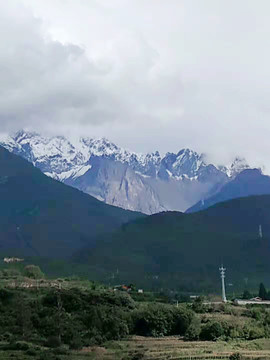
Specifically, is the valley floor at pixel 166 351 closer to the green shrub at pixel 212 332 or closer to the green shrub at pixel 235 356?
the green shrub at pixel 235 356

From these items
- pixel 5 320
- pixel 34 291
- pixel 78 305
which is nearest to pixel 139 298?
pixel 34 291

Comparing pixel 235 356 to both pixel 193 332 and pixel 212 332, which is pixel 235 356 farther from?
pixel 193 332

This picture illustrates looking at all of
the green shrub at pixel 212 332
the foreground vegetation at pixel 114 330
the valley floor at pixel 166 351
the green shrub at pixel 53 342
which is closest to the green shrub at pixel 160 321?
the foreground vegetation at pixel 114 330

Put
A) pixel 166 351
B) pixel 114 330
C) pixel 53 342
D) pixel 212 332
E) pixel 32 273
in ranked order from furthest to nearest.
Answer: pixel 32 273 < pixel 212 332 < pixel 114 330 < pixel 53 342 < pixel 166 351

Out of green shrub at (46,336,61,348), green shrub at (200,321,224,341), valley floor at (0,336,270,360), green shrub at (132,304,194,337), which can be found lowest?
valley floor at (0,336,270,360)

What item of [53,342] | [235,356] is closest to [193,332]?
[235,356]

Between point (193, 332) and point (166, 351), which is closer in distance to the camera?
point (166, 351)

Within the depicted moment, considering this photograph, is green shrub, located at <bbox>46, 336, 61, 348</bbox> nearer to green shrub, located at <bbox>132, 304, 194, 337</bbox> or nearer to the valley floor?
the valley floor

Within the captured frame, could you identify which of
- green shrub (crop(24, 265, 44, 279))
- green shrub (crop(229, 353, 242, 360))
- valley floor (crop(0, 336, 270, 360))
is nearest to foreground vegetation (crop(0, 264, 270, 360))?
valley floor (crop(0, 336, 270, 360))

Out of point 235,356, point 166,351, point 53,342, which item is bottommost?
point 235,356

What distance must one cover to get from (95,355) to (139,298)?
63.6 metres

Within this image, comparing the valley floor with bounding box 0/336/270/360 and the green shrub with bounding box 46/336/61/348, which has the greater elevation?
the green shrub with bounding box 46/336/61/348

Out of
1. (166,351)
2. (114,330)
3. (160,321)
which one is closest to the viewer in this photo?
(166,351)

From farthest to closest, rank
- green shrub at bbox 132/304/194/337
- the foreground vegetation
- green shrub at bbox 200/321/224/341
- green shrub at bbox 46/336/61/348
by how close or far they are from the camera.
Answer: green shrub at bbox 132/304/194/337
green shrub at bbox 200/321/224/341
green shrub at bbox 46/336/61/348
the foreground vegetation
